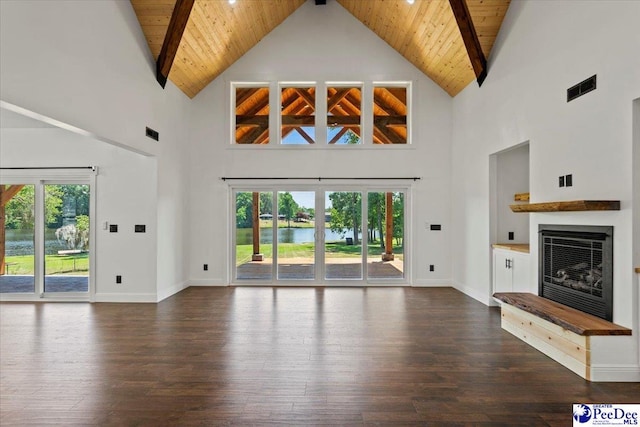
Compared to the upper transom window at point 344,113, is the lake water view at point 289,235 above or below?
below

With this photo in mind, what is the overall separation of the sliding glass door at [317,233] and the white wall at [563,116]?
5.18 feet

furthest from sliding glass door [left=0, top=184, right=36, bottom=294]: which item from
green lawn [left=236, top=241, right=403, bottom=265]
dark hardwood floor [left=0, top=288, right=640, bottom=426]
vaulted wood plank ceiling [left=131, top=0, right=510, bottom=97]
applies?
green lawn [left=236, top=241, right=403, bottom=265]

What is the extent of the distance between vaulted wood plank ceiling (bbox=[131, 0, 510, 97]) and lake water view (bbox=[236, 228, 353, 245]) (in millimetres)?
2886

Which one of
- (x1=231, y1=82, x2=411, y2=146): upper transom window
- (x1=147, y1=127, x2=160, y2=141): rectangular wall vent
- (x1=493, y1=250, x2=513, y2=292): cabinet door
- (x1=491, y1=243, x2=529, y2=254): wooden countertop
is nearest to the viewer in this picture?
(x1=491, y1=243, x2=529, y2=254): wooden countertop

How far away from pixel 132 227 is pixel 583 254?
236 inches

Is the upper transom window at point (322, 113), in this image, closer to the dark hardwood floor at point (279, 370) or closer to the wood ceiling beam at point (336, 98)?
the wood ceiling beam at point (336, 98)

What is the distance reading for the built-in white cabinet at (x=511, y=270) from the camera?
4.79m

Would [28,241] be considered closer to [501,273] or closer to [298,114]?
[298,114]

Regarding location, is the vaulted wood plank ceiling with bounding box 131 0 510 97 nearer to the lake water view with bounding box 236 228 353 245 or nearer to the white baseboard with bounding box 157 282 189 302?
the lake water view with bounding box 236 228 353 245

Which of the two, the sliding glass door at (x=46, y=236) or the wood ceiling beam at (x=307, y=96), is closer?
the sliding glass door at (x=46, y=236)

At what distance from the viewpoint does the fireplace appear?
3406 mm

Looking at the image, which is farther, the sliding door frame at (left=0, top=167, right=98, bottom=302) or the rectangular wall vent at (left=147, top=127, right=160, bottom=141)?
the sliding door frame at (left=0, top=167, right=98, bottom=302)

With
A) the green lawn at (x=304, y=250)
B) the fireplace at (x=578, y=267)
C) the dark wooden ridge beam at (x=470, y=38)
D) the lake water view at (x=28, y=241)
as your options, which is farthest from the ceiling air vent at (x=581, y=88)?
the lake water view at (x=28, y=241)

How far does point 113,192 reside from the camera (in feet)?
19.7
